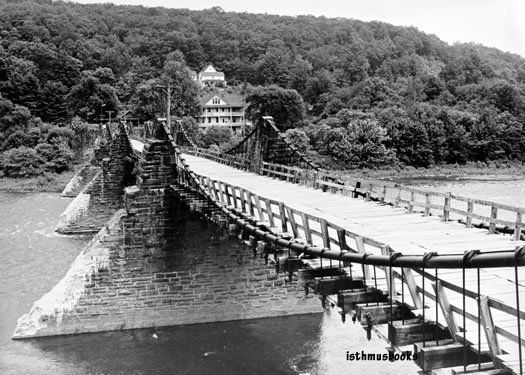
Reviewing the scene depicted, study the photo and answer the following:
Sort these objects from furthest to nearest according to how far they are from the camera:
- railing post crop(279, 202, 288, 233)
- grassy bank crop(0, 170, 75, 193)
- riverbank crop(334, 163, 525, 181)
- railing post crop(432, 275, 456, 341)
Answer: riverbank crop(334, 163, 525, 181) < grassy bank crop(0, 170, 75, 193) < railing post crop(279, 202, 288, 233) < railing post crop(432, 275, 456, 341)

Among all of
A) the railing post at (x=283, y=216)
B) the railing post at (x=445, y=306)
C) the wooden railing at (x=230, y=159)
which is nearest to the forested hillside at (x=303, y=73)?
the wooden railing at (x=230, y=159)

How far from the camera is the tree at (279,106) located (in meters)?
77.1

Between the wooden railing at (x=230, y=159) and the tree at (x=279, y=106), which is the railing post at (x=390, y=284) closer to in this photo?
the wooden railing at (x=230, y=159)

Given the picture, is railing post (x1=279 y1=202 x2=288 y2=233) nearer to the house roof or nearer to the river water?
the river water

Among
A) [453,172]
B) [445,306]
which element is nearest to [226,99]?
[453,172]

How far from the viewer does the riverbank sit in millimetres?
64688

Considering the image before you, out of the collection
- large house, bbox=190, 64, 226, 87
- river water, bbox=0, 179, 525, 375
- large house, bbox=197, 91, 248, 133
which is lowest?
river water, bbox=0, 179, 525, 375

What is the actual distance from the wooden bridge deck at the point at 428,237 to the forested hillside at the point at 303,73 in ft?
161

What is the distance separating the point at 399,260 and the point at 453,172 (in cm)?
6311

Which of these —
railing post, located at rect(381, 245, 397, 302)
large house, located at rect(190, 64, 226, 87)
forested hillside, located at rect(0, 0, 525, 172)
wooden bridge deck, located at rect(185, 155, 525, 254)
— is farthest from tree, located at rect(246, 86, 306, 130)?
railing post, located at rect(381, 245, 397, 302)

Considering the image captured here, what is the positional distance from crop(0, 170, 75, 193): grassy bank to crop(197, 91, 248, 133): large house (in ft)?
94.6

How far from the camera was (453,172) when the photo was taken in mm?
68062

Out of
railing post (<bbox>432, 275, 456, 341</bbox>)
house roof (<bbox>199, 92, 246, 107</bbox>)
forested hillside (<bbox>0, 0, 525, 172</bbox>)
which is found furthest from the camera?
house roof (<bbox>199, 92, 246, 107</bbox>)

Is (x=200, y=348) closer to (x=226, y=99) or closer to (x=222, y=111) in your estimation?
(x=222, y=111)
